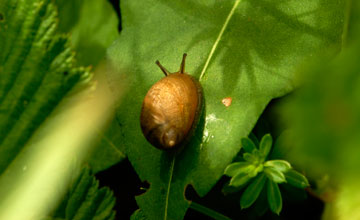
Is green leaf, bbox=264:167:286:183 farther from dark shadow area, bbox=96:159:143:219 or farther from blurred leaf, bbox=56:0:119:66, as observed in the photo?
blurred leaf, bbox=56:0:119:66

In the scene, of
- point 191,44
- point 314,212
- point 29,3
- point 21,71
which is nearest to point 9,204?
point 21,71

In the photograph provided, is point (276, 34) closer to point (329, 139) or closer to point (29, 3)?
point (29, 3)

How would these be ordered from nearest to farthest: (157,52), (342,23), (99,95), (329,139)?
(329,139) → (342,23) → (157,52) → (99,95)

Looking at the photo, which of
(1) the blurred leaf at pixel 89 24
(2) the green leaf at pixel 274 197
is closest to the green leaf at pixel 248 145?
(2) the green leaf at pixel 274 197

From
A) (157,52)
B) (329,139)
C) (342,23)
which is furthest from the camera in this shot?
(157,52)

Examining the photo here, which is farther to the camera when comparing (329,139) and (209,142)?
(209,142)

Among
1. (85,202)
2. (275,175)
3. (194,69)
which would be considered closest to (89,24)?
(194,69)

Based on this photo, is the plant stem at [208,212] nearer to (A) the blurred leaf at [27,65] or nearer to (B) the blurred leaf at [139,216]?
(B) the blurred leaf at [139,216]

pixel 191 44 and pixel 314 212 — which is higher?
pixel 191 44
